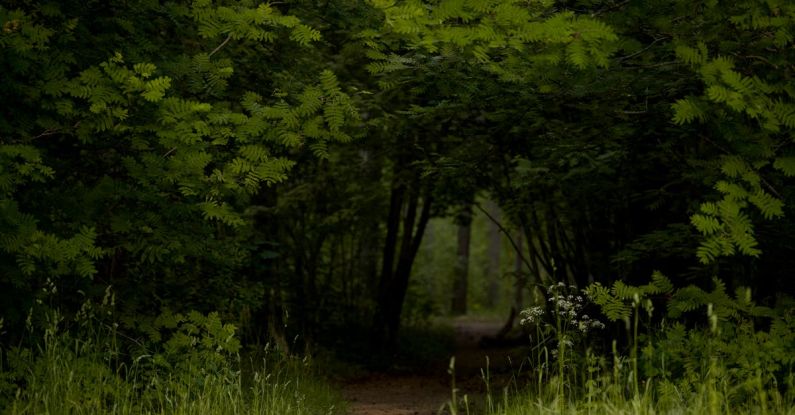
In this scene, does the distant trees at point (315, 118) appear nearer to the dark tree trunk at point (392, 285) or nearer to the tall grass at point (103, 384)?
the tall grass at point (103, 384)

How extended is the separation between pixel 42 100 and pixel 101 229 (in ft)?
4.93

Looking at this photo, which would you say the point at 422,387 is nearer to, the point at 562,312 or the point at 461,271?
the point at 562,312

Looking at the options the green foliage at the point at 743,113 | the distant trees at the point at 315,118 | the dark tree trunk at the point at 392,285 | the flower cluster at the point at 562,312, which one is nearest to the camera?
the green foliage at the point at 743,113

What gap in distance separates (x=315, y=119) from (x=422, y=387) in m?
6.83

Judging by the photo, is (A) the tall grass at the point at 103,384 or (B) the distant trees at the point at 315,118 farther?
(A) the tall grass at the point at 103,384

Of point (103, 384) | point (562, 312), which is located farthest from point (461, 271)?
point (103, 384)

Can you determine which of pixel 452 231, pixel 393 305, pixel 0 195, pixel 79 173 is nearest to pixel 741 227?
pixel 0 195

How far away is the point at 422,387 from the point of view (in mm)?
11492

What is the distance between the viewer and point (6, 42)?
5.08 meters

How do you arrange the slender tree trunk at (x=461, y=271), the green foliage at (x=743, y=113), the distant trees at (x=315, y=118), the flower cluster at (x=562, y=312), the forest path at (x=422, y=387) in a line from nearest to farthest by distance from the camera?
the green foliage at (x=743, y=113), the distant trees at (x=315, y=118), the flower cluster at (x=562, y=312), the forest path at (x=422, y=387), the slender tree trunk at (x=461, y=271)

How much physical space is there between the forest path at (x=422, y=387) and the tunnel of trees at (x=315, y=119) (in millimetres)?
2285

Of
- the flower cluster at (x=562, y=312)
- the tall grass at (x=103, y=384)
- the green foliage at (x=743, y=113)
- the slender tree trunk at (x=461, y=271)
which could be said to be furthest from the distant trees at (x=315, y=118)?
the slender tree trunk at (x=461, y=271)

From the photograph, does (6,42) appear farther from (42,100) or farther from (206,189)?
(206,189)

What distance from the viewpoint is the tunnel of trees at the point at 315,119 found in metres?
4.84
